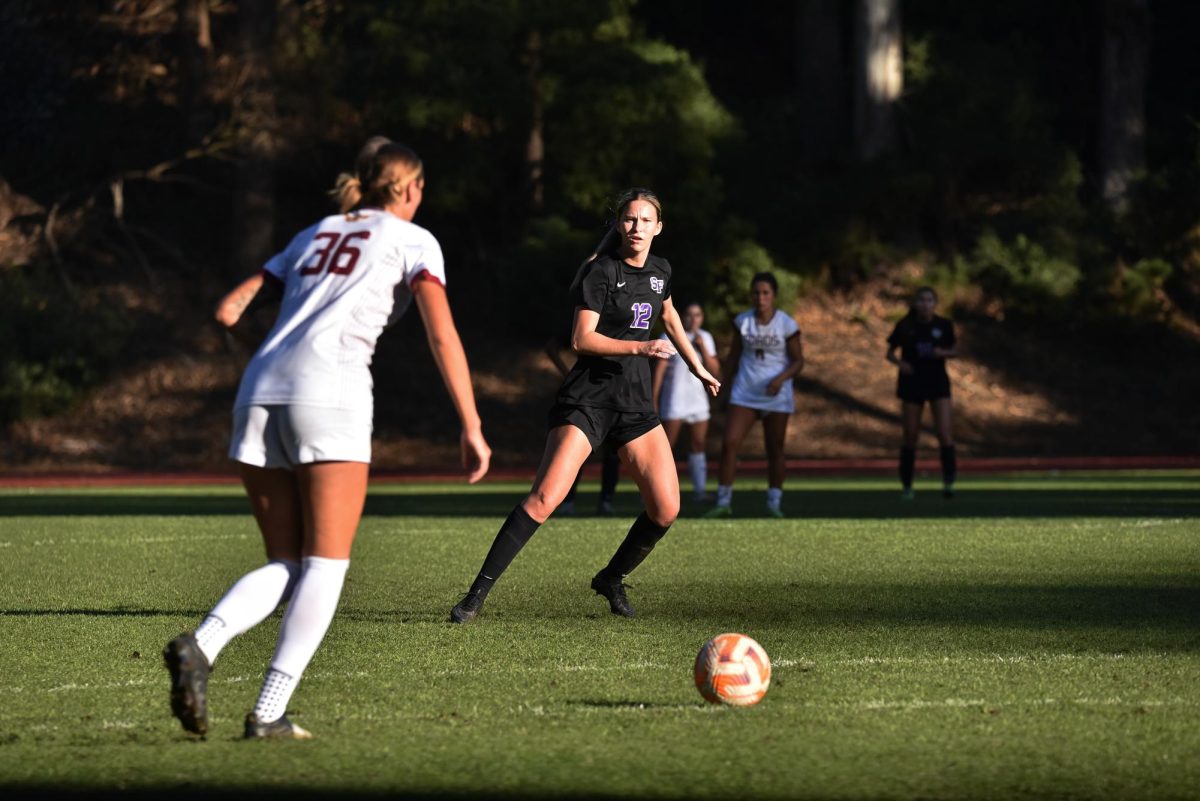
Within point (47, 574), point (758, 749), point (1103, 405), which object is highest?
point (758, 749)

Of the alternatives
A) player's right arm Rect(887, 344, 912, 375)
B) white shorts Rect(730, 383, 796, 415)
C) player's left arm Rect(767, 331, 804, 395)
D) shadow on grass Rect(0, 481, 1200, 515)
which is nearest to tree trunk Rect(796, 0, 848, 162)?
shadow on grass Rect(0, 481, 1200, 515)

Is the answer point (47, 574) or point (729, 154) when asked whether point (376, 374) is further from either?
point (47, 574)

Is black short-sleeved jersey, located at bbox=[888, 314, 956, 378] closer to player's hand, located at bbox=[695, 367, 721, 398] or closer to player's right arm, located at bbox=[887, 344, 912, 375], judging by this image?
player's right arm, located at bbox=[887, 344, 912, 375]

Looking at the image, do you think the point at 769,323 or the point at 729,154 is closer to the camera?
the point at 769,323

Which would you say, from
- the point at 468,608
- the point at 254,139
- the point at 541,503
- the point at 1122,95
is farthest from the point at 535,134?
the point at 468,608

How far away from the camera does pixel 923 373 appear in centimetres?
2023

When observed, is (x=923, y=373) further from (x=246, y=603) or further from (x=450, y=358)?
(x=246, y=603)

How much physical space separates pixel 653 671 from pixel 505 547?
6.25 ft

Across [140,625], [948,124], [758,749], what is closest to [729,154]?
[948,124]

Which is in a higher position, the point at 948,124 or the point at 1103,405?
the point at 948,124

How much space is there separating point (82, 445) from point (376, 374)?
5.84 metres

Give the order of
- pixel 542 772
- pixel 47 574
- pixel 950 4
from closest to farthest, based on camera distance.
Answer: pixel 542 772 < pixel 47 574 < pixel 950 4

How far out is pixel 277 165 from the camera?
37.5 m

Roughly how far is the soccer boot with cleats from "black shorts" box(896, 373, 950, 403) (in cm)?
316
